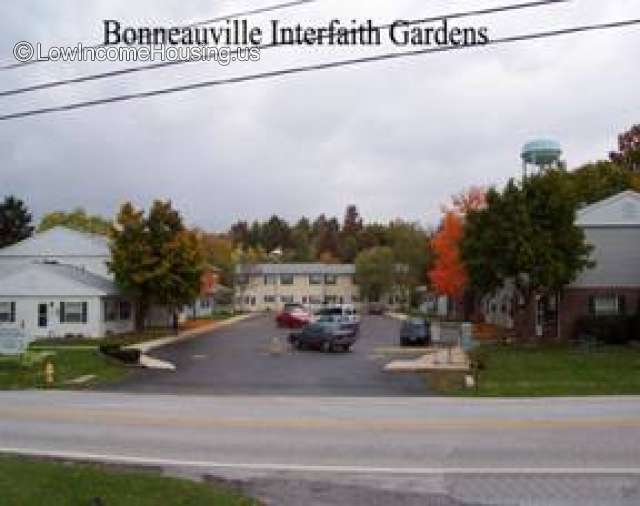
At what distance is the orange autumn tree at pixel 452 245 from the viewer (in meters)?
73.6

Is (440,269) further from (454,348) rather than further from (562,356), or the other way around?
(562,356)

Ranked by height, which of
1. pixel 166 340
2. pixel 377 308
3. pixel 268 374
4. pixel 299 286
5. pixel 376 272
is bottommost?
pixel 268 374

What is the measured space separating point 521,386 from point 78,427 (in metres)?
14.2

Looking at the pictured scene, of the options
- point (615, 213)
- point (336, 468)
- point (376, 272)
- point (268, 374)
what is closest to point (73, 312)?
point (268, 374)

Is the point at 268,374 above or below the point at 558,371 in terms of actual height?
below

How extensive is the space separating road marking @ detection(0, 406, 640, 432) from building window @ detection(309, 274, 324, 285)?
13185cm

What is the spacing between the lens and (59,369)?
37.5m

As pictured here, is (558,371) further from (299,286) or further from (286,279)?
(299,286)

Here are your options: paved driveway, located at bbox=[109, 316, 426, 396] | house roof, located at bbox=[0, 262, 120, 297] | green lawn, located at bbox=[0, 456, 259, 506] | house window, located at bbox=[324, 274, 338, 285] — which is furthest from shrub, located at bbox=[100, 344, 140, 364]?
house window, located at bbox=[324, 274, 338, 285]

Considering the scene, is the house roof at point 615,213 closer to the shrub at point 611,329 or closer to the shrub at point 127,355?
the shrub at point 611,329

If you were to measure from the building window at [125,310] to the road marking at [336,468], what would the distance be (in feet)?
163

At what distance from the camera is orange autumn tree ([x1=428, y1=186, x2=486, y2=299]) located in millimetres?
73625

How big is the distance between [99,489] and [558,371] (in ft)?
79.7

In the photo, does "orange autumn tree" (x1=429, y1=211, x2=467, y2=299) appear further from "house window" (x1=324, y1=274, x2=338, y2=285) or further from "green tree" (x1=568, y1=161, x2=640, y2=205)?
"house window" (x1=324, y1=274, x2=338, y2=285)
